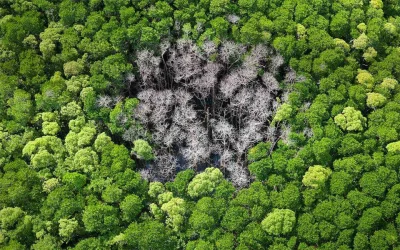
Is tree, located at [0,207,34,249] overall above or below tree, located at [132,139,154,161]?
below

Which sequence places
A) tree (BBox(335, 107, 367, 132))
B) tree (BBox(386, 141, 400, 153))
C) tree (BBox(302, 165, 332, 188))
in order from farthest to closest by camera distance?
tree (BBox(335, 107, 367, 132)) → tree (BBox(386, 141, 400, 153)) → tree (BBox(302, 165, 332, 188))

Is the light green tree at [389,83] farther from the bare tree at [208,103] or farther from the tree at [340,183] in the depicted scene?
the tree at [340,183]

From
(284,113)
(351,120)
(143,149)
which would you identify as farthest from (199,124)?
(351,120)

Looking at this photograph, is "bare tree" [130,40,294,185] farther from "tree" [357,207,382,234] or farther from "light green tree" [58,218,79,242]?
"tree" [357,207,382,234]

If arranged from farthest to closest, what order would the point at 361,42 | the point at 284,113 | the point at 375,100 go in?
1. the point at 361,42
2. the point at 375,100
3. the point at 284,113

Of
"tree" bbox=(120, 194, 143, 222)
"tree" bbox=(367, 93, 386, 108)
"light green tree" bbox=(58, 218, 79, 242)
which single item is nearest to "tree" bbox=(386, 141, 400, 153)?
"tree" bbox=(367, 93, 386, 108)

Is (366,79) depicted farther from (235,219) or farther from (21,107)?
(21,107)

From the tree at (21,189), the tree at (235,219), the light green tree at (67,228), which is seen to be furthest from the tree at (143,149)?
the tree at (235,219)
